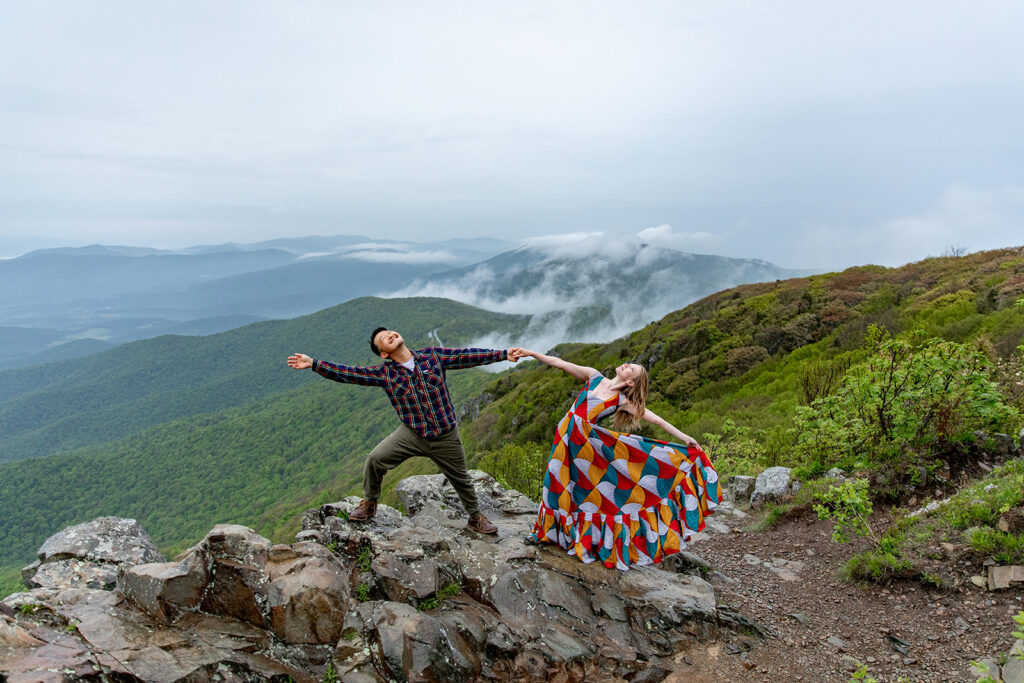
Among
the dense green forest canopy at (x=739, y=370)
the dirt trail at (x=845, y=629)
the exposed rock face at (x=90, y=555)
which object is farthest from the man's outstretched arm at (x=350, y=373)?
the dense green forest canopy at (x=739, y=370)

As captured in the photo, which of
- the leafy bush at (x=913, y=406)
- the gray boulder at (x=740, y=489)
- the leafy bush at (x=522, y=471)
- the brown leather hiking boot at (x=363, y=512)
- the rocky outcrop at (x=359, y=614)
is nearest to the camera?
the rocky outcrop at (x=359, y=614)

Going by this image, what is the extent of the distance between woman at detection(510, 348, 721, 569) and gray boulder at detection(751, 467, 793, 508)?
14.5 feet

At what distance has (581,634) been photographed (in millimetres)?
5566

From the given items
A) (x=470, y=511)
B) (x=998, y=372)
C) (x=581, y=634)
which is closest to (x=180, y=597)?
(x=470, y=511)

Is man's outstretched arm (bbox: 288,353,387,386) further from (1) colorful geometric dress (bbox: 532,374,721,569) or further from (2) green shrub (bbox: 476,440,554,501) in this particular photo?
(2) green shrub (bbox: 476,440,554,501)

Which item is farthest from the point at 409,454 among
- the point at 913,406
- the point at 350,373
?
the point at 913,406

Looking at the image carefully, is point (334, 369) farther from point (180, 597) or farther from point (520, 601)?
point (520, 601)

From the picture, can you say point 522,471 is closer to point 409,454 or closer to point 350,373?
point 409,454

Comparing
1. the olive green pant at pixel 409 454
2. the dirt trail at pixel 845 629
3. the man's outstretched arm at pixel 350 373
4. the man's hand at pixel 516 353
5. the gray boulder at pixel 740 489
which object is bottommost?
the gray boulder at pixel 740 489

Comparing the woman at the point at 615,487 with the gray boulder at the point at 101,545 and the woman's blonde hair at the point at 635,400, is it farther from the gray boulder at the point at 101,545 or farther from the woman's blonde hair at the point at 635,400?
the gray boulder at the point at 101,545

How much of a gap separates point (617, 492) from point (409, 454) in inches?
102

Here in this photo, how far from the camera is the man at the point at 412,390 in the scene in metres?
5.75

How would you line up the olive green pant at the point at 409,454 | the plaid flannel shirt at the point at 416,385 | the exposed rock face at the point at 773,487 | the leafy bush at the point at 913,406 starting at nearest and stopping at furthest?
the plaid flannel shirt at the point at 416,385
the olive green pant at the point at 409,454
the leafy bush at the point at 913,406
the exposed rock face at the point at 773,487

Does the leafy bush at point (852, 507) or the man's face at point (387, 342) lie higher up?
the man's face at point (387, 342)
